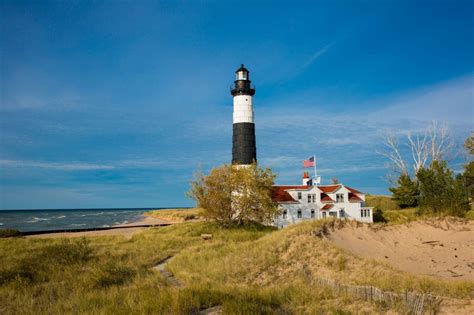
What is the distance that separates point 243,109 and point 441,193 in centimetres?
2136

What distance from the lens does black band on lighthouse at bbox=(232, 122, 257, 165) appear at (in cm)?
3697

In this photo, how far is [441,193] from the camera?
86.9 ft

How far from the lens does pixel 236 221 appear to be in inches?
1287

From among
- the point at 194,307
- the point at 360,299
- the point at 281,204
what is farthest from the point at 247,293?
the point at 281,204

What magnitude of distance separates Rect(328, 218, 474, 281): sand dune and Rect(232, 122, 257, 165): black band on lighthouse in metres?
18.8

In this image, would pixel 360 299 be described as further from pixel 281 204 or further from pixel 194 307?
pixel 281 204

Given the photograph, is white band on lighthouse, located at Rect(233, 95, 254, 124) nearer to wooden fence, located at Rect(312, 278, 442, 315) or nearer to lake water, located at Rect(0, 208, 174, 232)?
wooden fence, located at Rect(312, 278, 442, 315)

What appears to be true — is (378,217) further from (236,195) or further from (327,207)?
(236,195)

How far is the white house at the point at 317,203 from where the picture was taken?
3756cm

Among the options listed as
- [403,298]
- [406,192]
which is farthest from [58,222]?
[403,298]

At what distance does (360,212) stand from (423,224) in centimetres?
1898

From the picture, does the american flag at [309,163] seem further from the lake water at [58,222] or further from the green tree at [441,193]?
the lake water at [58,222]

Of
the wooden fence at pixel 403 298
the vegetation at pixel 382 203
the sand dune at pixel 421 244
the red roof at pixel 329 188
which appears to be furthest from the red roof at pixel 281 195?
the wooden fence at pixel 403 298

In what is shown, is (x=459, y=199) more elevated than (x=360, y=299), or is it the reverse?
(x=459, y=199)
